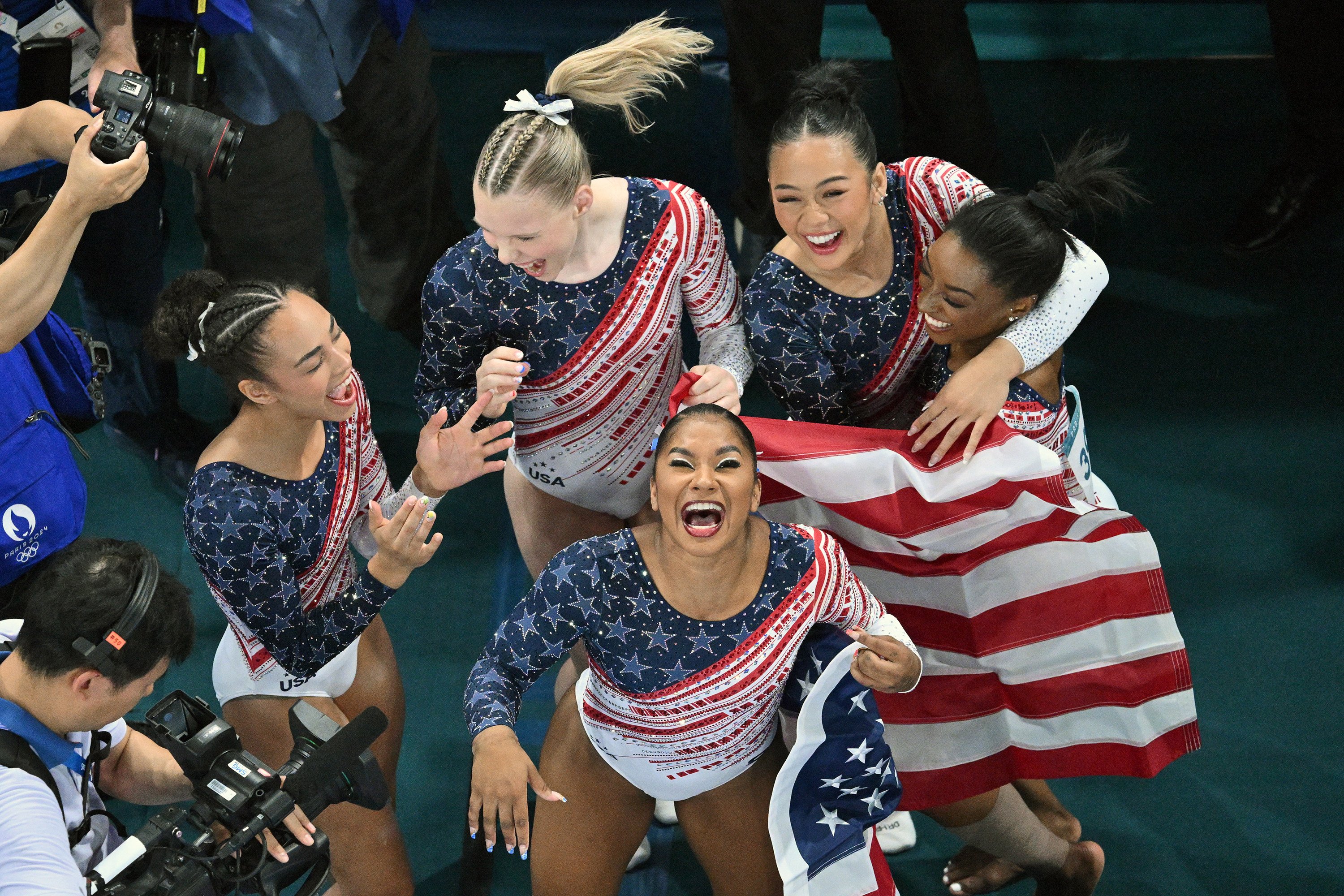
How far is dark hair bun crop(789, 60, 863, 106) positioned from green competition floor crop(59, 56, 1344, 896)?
1755 millimetres

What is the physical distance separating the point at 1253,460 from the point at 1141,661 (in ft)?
6.10

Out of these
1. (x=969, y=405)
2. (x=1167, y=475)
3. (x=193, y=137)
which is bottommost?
(x=1167, y=475)

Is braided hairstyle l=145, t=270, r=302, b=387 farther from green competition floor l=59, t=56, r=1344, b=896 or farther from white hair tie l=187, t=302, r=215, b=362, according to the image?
green competition floor l=59, t=56, r=1344, b=896

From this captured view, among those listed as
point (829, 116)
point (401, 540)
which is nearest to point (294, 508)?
point (401, 540)

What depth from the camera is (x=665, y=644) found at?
249cm

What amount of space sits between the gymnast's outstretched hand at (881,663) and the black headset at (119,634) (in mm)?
1205

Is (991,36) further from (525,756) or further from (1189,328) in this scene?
(525,756)

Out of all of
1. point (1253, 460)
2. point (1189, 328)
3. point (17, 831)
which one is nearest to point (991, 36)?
point (1189, 328)

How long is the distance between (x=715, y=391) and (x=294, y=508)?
2.69 ft

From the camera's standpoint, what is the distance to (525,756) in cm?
240

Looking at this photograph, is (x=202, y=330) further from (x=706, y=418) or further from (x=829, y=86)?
(x=829, y=86)

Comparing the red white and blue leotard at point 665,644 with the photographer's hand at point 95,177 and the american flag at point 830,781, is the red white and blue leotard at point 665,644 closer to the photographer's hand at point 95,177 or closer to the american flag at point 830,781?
the american flag at point 830,781

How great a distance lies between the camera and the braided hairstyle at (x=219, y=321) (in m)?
2.57

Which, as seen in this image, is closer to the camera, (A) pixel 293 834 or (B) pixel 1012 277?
(A) pixel 293 834
